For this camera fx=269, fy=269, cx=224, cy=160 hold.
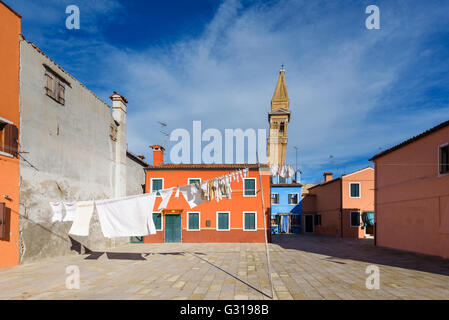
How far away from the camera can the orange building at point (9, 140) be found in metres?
9.81

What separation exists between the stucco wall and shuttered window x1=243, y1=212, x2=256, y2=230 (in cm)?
950

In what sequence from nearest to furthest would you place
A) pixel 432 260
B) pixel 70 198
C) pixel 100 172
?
1. pixel 432 260
2. pixel 70 198
3. pixel 100 172

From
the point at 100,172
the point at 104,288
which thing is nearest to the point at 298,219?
the point at 100,172

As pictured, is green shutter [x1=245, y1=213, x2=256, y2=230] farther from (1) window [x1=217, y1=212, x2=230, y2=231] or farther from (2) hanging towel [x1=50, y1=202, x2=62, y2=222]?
(2) hanging towel [x1=50, y1=202, x2=62, y2=222]

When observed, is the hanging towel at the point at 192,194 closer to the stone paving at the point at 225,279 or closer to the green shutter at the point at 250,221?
the stone paving at the point at 225,279

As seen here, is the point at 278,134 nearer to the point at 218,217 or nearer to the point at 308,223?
the point at 308,223

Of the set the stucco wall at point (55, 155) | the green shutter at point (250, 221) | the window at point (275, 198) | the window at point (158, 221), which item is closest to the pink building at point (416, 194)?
the green shutter at point (250, 221)

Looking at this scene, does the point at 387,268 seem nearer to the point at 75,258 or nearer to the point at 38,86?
the point at 75,258

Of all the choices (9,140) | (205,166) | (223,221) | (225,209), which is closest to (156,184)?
(205,166)

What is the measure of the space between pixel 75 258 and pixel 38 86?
789cm

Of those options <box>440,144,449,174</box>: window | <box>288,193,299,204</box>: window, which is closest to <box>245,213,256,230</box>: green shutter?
<box>440,144,449,174</box>: window

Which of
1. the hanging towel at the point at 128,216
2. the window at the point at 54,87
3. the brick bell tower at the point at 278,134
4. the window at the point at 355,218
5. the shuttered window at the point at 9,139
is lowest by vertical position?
the window at the point at 355,218

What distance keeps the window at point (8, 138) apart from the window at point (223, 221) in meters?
13.4

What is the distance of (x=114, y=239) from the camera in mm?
17609
